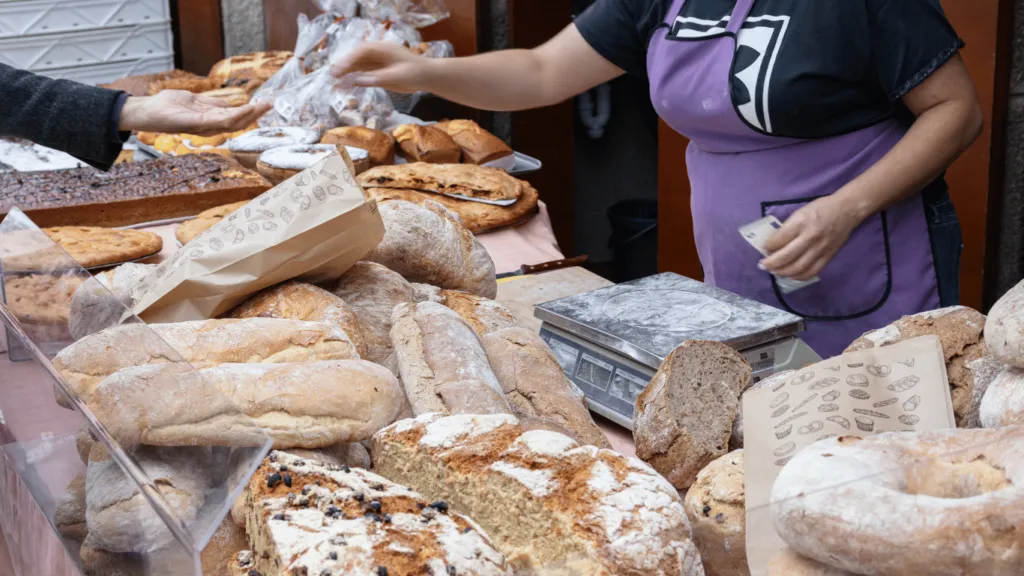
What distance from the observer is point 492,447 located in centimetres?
117

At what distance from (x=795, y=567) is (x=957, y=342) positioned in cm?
71

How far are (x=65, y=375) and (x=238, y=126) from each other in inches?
76.4

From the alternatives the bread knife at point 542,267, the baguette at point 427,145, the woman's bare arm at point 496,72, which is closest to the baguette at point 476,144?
the baguette at point 427,145

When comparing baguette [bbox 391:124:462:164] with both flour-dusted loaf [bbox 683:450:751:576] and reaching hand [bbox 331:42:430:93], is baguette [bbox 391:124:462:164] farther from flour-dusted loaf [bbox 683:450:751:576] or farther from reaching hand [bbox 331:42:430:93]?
flour-dusted loaf [bbox 683:450:751:576]

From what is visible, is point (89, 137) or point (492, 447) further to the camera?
point (89, 137)

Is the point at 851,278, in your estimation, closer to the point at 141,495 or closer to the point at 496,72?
the point at 496,72

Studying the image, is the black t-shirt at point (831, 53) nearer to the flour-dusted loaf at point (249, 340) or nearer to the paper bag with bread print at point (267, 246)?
the paper bag with bread print at point (267, 246)

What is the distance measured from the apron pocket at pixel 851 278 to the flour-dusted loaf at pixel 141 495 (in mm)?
1844

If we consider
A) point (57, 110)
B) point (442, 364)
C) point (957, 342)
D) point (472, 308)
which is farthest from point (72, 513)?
point (57, 110)

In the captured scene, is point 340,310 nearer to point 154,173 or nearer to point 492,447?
point 492,447

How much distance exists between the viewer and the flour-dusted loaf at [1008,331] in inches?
43.6

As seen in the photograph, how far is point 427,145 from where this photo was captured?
3.98 m

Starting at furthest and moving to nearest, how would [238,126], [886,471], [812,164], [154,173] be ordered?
[154,173], [238,126], [812,164], [886,471]

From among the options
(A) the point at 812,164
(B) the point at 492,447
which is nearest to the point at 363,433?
(B) the point at 492,447
